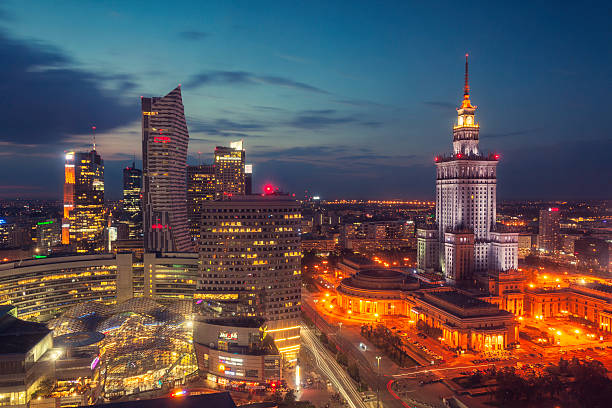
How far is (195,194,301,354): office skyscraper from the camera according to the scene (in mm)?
95625

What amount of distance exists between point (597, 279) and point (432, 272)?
189 ft

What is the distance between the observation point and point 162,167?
15712cm

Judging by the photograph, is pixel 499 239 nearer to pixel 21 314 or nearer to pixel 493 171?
pixel 493 171

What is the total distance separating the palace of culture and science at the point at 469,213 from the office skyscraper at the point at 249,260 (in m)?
65.4

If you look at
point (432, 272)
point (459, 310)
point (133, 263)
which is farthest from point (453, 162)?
point (133, 263)

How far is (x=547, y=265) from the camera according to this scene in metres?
176

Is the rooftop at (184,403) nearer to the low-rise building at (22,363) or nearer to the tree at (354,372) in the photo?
the low-rise building at (22,363)

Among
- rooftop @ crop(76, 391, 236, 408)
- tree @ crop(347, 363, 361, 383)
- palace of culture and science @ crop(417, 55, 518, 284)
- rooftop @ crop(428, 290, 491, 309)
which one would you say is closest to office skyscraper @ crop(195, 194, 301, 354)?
tree @ crop(347, 363, 361, 383)

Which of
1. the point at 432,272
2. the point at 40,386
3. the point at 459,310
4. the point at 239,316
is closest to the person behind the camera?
the point at 40,386

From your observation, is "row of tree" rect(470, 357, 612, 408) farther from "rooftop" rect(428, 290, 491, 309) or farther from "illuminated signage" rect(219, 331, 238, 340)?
"illuminated signage" rect(219, 331, 238, 340)

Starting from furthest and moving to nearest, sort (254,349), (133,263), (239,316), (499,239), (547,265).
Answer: (547,265), (499,239), (133,263), (239,316), (254,349)

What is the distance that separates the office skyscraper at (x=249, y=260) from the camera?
3765 inches

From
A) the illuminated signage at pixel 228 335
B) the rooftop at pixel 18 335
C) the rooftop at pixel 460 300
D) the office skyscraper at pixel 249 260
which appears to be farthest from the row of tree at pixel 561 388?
the rooftop at pixel 18 335

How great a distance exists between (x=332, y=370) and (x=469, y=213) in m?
80.7
